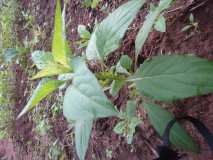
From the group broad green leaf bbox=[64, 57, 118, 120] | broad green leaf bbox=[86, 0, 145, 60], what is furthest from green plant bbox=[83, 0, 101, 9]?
broad green leaf bbox=[64, 57, 118, 120]

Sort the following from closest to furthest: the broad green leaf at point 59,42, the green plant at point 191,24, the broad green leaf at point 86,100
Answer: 1. the broad green leaf at point 86,100
2. the broad green leaf at point 59,42
3. the green plant at point 191,24

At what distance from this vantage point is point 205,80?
74 centimetres

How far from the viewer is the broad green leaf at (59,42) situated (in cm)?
78

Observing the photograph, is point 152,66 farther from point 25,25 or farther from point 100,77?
point 25,25

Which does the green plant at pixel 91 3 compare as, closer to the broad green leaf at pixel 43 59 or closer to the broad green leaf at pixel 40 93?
the broad green leaf at pixel 43 59

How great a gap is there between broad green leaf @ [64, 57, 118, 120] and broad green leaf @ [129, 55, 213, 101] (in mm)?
173

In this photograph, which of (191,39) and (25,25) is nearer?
(191,39)

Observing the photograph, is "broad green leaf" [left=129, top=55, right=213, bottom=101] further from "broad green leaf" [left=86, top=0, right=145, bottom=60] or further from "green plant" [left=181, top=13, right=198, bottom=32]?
"green plant" [left=181, top=13, right=198, bottom=32]

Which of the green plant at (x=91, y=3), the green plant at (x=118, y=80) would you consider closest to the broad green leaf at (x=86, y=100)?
the green plant at (x=118, y=80)

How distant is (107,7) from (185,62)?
759 mm

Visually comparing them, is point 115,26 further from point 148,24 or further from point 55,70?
point 55,70

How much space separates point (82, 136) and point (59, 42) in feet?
0.74

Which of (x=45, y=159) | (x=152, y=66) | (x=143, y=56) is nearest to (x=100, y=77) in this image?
(x=152, y=66)

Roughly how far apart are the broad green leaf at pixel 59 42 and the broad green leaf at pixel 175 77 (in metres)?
0.19
